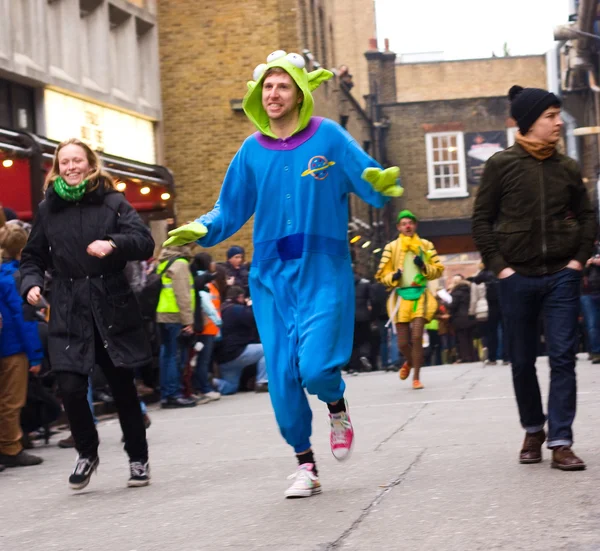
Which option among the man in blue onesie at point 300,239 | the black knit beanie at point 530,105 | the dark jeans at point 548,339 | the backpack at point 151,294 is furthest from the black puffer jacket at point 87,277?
the backpack at point 151,294

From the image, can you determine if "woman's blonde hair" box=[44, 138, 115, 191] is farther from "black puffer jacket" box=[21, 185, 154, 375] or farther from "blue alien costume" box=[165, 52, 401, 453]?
"blue alien costume" box=[165, 52, 401, 453]

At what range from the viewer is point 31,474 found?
30.7ft

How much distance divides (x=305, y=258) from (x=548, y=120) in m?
1.51

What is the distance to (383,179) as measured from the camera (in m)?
6.51

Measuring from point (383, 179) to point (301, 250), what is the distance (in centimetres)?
51

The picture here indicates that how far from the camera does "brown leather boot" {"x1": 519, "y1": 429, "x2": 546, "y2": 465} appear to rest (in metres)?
7.16

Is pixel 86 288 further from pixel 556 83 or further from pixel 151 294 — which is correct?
pixel 556 83

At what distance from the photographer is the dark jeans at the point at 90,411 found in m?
7.54

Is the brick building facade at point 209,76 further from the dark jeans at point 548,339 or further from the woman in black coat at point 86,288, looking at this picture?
the dark jeans at point 548,339

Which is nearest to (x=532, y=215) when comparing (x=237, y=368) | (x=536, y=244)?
(x=536, y=244)

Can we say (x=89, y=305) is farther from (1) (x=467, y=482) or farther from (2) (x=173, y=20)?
(2) (x=173, y=20)

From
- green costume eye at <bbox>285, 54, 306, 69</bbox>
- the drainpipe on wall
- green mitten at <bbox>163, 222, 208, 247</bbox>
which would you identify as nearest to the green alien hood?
green costume eye at <bbox>285, 54, 306, 69</bbox>

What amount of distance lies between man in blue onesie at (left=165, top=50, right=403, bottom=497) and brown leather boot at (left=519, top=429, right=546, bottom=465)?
100cm

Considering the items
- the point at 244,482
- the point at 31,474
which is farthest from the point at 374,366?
the point at 244,482
